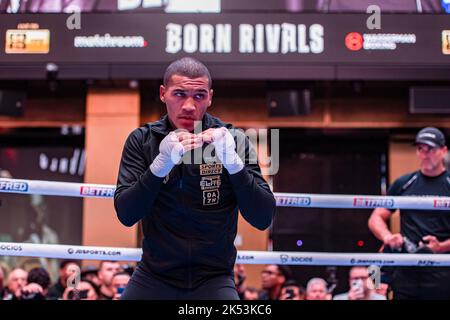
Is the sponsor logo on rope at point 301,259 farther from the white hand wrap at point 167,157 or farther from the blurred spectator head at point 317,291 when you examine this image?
the white hand wrap at point 167,157

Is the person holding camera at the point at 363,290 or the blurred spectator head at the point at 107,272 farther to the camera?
the blurred spectator head at the point at 107,272

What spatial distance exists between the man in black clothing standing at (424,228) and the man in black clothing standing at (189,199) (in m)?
2.50

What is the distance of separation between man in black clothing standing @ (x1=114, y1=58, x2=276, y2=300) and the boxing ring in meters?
1.85

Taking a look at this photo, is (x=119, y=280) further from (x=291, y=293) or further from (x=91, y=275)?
(x=291, y=293)

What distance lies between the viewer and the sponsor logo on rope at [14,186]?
4.52 m

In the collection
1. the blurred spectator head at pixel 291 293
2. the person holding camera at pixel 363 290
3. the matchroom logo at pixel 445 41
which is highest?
the matchroom logo at pixel 445 41

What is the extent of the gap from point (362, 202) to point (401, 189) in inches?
18.5

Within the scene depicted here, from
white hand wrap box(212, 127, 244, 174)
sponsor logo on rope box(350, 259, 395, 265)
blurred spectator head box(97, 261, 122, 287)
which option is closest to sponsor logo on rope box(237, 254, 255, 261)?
sponsor logo on rope box(350, 259, 395, 265)

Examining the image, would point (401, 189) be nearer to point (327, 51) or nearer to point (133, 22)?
point (327, 51)

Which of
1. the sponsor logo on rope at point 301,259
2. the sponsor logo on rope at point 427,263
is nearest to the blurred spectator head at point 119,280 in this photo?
the sponsor logo on rope at point 301,259

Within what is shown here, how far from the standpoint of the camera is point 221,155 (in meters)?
2.66

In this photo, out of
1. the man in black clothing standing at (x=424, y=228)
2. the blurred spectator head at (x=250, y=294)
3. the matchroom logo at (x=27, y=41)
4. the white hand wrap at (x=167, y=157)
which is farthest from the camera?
the blurred spectator head at (x=250, y=294)

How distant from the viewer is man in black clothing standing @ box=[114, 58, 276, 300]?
2654 mm
